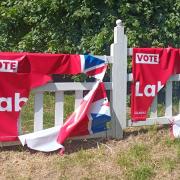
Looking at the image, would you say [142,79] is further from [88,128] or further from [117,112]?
[88,128]

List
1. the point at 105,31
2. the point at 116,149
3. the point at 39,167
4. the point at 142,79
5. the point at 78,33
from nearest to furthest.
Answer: the point at 39,167 → the point at 116,149 → the point at 142,79 → the point at 105,31 → the point at 78,33

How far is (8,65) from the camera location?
5410 mm

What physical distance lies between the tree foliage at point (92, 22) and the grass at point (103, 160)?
2440 millimetres

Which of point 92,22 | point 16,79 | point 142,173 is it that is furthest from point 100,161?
point 92,22

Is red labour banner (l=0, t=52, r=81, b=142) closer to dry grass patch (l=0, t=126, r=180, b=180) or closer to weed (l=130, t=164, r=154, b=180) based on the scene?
dry grass patch (l=0, t=126, r=180, b=180)

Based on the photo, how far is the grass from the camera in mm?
5207

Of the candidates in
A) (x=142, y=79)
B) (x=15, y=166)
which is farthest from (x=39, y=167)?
(x=142, y=79)

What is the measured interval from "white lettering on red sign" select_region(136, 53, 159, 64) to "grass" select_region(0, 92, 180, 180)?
3.10 feet

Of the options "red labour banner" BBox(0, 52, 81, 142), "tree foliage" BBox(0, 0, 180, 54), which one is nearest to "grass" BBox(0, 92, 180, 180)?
"red labour banner" BBox(0, 52, 81, 142)

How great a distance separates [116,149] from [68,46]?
10.3 feet

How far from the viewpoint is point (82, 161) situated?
546 cm

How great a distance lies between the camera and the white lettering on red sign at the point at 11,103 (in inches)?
216

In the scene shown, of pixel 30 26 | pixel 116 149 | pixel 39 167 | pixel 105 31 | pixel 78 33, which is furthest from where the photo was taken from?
pixel 30 26

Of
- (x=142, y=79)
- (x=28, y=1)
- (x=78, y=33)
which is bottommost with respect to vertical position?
(x=142, y=79)
